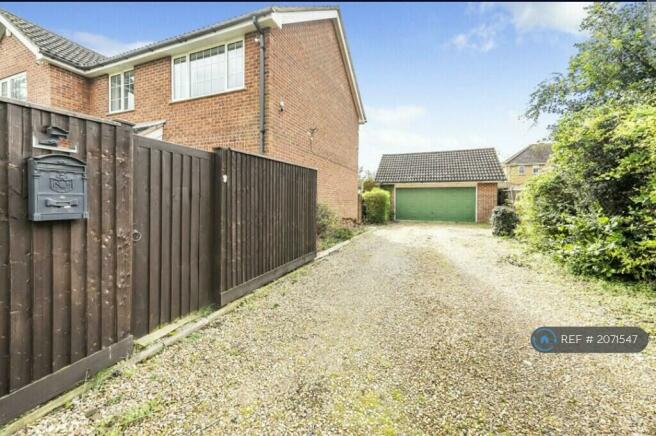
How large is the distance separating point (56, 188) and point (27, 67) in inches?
507

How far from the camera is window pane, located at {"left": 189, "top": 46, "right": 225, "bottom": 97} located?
327 inches

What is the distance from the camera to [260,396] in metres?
2.25

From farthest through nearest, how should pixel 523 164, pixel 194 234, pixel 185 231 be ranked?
pixel 523 164 < pixel 194 234 < pixel 185 231

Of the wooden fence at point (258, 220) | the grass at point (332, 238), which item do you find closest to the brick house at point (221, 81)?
the grass at point (332, 238)

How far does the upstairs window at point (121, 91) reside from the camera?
990cm

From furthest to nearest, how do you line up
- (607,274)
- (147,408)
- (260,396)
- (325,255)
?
(325,255), (607,274), (260,396), (147,408)

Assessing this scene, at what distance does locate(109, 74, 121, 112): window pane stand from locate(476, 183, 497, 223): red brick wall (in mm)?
17603

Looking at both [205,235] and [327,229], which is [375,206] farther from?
[205,235]

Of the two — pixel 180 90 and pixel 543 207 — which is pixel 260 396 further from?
pixel 180 90

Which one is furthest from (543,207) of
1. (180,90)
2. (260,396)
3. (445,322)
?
(180,90)

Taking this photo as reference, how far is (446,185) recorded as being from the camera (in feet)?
59.4

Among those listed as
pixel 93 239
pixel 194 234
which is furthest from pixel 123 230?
pixel 194 234

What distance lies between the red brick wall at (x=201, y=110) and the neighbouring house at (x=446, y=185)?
1305cm

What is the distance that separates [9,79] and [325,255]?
13703mm
